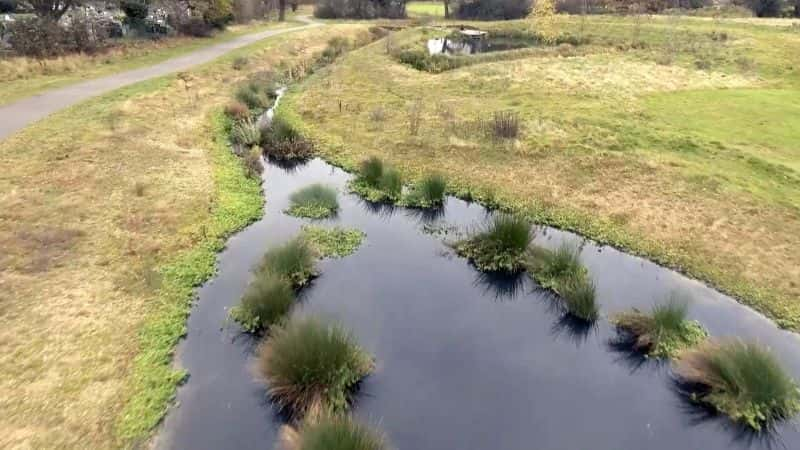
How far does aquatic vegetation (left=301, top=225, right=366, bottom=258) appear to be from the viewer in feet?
33.7

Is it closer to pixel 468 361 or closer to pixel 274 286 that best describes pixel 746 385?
pixel 468 361

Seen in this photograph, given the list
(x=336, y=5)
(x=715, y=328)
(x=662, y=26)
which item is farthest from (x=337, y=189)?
(x=336, y=5)

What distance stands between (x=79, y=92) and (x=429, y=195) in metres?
14.0

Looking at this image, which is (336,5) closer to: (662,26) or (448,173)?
(662,26)

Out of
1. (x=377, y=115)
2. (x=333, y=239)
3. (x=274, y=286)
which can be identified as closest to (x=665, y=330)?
(x=274, y=286)

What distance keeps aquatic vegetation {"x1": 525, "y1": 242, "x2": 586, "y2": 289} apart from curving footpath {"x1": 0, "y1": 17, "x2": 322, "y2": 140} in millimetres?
13918

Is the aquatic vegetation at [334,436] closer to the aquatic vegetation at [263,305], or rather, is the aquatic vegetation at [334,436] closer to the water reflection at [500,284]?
the aquatic vegetation at [263,305]

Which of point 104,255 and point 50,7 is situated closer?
point 104,255

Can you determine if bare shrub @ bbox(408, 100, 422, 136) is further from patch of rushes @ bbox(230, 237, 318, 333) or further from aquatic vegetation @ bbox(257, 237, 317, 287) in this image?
patch of rushes @ bbox(230, 237, 318, 333)

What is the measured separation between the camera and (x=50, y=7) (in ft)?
80.8

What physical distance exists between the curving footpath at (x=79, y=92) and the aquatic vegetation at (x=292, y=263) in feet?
32.2

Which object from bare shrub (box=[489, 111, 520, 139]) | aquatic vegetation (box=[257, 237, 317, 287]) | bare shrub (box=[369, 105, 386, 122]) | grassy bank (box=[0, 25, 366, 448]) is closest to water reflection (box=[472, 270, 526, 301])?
aquatic vegetation (box=[257, 237, 317, 287])

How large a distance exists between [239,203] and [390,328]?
5.61 meters

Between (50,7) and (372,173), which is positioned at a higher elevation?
(50,7)
